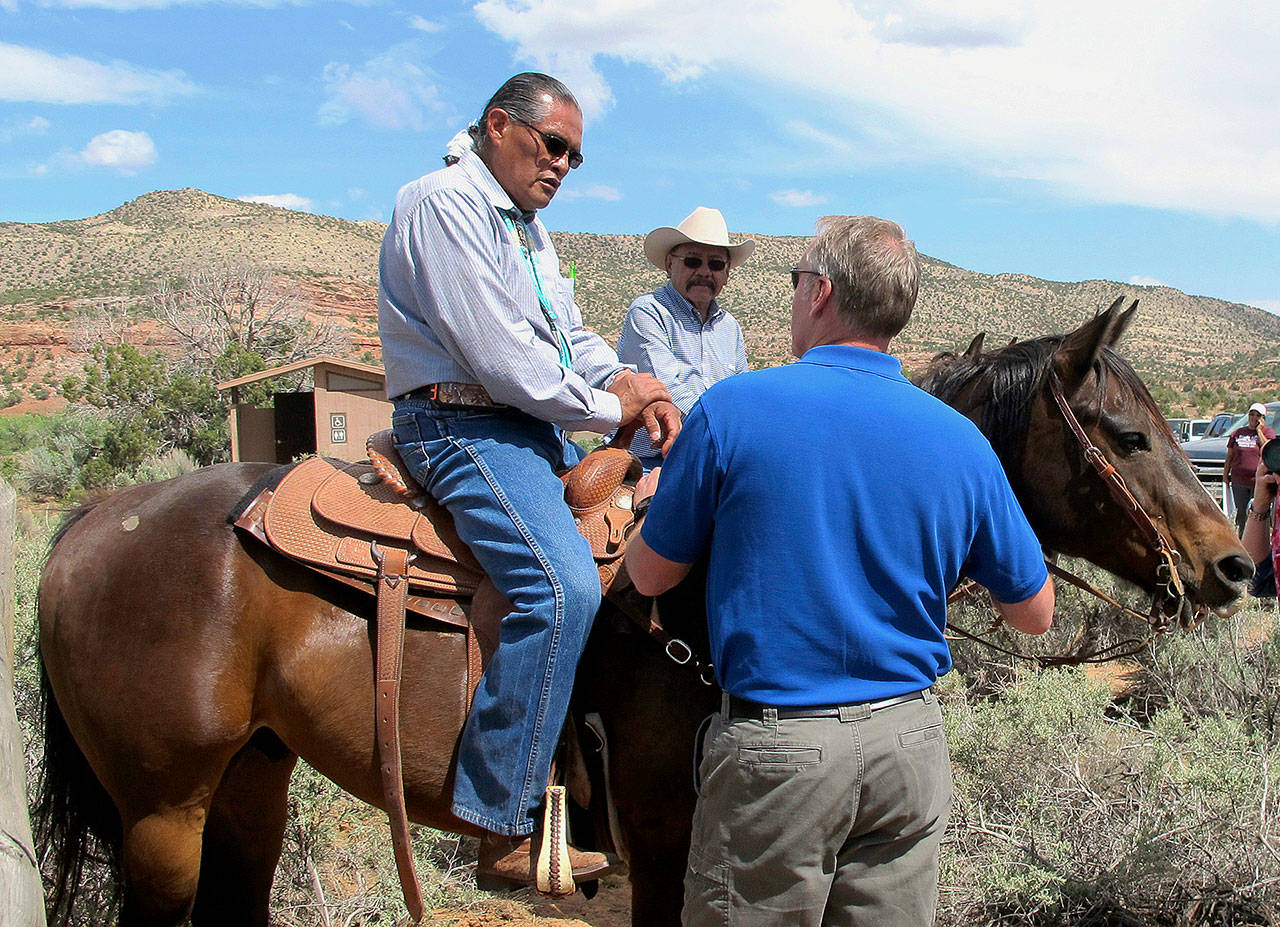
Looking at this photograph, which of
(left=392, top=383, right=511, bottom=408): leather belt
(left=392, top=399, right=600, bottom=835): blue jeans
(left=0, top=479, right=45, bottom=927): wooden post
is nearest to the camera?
(left=0, top=479, right=45, bottom=927): wooden post

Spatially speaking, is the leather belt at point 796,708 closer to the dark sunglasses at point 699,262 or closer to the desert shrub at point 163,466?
the dark sunglasses at point 699,262

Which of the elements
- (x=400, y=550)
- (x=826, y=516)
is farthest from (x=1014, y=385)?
(x=400, y=550)

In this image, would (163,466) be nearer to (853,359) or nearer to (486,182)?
(486,182)

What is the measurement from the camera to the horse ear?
2.74 m

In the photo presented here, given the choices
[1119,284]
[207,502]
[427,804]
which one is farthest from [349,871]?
[1119,284]

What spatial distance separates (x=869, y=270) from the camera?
1949 millimetres

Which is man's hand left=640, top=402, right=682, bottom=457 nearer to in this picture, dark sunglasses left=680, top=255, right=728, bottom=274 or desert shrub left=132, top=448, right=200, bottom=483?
dark sunglasses left=680, top=255, right=728, bottom=274

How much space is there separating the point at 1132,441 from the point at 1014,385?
37cm

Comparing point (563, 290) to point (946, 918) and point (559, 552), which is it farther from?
point (946, 918)

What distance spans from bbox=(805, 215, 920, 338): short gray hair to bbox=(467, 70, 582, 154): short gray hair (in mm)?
1068

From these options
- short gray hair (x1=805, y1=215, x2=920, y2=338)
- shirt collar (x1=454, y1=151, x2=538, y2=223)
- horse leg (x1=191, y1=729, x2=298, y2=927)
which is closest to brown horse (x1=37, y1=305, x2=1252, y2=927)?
horse leg (x1=191, y1=729, x2=298, y2=927)

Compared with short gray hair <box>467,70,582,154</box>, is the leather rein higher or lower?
lower

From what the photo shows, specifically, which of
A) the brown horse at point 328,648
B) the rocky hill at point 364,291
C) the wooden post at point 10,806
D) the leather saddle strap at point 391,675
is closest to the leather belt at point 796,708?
the brown horse at point 328,648

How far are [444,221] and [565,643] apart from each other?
1177 millimetres
